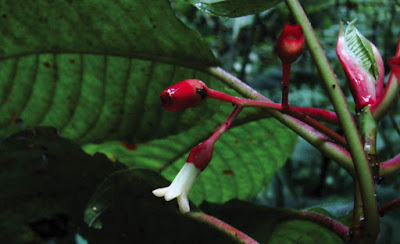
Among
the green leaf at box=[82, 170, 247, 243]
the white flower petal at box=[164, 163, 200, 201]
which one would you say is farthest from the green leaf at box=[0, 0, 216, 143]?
the white flower petal at box=[164, 163, 200, 201]

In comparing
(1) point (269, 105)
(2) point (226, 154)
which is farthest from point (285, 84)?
(2) point (226, 154)

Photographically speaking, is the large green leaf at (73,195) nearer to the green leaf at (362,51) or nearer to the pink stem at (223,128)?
the pink stem at (223,128)

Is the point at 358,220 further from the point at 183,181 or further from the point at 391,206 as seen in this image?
the point at 183,181

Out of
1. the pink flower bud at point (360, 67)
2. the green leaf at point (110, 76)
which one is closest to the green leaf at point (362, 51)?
the pink flower bud at point (360, 67)

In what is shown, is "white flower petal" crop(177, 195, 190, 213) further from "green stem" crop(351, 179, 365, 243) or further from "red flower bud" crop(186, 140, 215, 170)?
"green stem" crop(351, 179, 365, 243)

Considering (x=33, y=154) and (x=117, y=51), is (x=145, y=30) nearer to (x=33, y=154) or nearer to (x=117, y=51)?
(x=117, y=51)

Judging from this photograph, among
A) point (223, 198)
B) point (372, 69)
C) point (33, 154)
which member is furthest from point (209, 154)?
point (223, 198)
